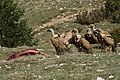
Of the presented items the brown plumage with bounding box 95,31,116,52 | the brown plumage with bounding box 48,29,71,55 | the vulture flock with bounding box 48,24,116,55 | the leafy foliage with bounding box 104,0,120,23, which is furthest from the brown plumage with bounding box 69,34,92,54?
the leafy foliage with bounding box 104,0,120,23

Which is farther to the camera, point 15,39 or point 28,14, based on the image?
point 28,14

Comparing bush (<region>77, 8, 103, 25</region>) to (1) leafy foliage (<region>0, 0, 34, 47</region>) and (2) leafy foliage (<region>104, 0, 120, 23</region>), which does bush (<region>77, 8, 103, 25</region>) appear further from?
(1) leafy foliage (<region>0, 0, 34, 47</region>)

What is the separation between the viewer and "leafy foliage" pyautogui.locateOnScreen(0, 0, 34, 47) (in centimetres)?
3050

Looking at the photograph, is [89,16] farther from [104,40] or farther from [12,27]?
[104,40]

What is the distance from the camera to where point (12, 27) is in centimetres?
3169

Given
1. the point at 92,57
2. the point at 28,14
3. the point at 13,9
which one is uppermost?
the point at 92,57

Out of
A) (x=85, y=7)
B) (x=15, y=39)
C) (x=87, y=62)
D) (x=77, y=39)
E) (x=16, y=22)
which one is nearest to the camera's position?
(x=87, y=62)

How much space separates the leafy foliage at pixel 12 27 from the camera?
3050cm

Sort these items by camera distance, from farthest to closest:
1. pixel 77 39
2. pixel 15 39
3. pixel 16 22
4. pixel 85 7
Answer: pixel 85 7 → pixel 16 22 → pixel 15 39 → pixel 77 39

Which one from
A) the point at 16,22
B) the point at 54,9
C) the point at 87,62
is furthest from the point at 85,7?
the point at 87,62

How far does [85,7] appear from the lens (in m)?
42.6

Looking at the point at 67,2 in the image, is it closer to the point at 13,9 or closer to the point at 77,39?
the point at 13,9

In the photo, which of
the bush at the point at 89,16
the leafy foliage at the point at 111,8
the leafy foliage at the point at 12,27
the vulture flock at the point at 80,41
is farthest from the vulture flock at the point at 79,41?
the leafy foliage at the point at 111,8

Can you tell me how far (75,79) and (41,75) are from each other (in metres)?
1.35
